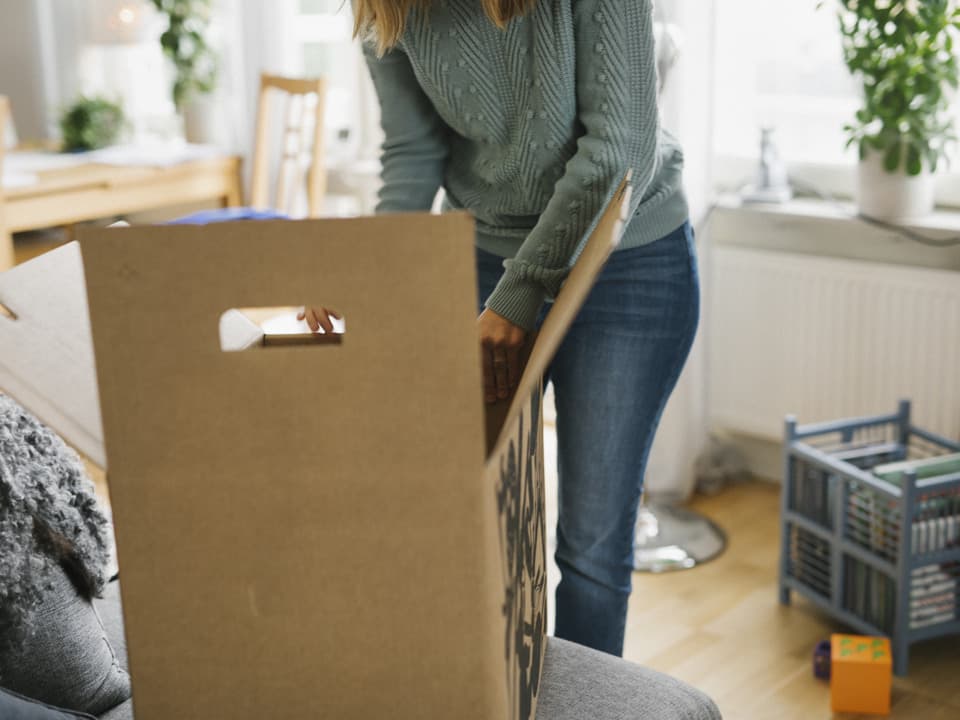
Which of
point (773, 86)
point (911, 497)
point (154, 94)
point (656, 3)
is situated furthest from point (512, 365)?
point (154, 94)

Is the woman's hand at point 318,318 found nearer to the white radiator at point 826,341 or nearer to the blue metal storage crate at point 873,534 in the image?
the blue metal storage crate at point 873,534

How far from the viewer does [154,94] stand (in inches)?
181

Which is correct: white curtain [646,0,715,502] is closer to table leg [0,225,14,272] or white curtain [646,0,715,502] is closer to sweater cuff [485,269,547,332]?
sweater cuff [485,269,547,332]

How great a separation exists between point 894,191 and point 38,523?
2.10m

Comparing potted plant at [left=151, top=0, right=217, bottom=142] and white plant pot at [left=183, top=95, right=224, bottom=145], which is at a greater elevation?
potted plant at [left=151, top=0, right=217, bottom=142]

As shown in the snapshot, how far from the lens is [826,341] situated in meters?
2.79

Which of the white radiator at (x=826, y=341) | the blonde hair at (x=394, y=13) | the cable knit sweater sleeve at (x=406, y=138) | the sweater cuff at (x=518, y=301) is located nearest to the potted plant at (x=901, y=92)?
the white radiator at (x=826, y=341)

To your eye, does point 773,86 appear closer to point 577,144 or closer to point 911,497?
point 911,497

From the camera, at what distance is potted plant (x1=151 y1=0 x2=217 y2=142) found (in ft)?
12.6

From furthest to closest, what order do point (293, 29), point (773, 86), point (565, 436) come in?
point (293, 29) → point (773, 86) → point (565, 436)

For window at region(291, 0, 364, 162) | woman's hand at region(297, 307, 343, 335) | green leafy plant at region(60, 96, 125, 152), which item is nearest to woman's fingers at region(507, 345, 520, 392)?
woman's hand at region(297, 307, 343, 335)

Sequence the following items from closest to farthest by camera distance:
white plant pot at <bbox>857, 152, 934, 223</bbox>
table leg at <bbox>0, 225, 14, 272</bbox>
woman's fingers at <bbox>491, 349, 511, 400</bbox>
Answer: woman's fingers at <bbox>491, 349, 511, 400</bbox> → white plant pot at <bbox>857, 152, 934, 223</bbox> → table leg at <bbox>0, 225, 14, 272</bbox>

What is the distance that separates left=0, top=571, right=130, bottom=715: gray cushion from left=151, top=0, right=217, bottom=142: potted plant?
3066mm

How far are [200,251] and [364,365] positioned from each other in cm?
12
